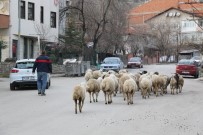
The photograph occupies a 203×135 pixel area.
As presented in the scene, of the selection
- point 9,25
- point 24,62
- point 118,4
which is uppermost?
point 118,4

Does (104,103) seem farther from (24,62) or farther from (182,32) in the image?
(182,32)

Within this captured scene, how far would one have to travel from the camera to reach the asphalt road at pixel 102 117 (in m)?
11.2

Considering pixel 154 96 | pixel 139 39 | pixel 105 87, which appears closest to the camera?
pixel 105 87

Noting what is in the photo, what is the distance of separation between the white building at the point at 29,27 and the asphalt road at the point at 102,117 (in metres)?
25.6

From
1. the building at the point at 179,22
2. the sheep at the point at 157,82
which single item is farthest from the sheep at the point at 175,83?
the building at the point at 179,22

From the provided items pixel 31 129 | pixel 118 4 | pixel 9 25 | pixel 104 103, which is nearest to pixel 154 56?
pixel 118 4

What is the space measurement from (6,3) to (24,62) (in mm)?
21249

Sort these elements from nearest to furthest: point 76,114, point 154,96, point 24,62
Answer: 1. point 76,114
2. point 154,96
3. point 24,62

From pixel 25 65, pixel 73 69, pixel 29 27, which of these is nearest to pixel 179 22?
pixel 29 27

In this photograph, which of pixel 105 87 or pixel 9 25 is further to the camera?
pixel 9 25

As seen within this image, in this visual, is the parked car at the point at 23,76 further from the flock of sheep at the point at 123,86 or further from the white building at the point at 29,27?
the white building at the point at 29,27

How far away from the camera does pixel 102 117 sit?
44.2 feet

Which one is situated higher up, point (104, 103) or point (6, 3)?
point (6, 3)

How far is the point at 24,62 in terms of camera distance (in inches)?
964
